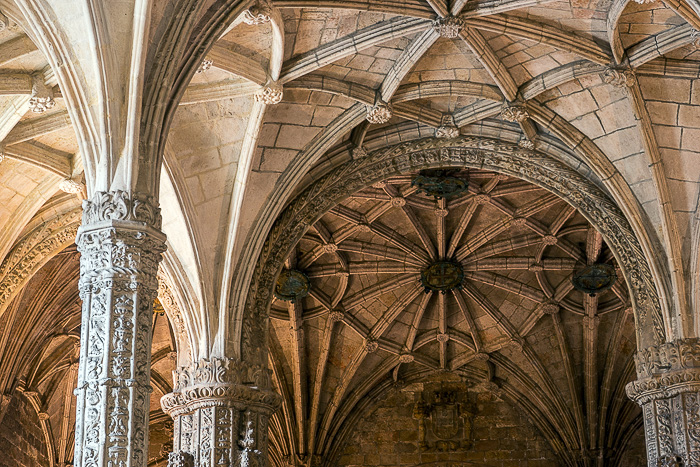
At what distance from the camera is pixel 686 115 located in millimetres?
13711

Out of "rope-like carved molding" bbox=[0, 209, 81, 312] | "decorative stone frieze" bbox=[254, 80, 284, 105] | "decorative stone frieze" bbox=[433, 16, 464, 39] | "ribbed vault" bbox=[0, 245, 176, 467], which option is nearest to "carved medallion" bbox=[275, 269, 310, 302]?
"ribbed vault" bbox=[0, 245, 176, 467]

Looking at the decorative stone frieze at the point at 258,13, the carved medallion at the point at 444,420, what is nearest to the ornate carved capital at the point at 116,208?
the decorative stone frieze at the point at 258,13

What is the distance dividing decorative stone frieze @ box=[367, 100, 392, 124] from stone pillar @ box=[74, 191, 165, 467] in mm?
4964

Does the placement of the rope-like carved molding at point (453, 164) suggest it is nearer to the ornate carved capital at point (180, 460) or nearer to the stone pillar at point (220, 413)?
the stone pillar at point (220, 413)

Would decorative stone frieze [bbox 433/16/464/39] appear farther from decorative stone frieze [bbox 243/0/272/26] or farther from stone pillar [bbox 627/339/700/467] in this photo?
stone pillar [bbox 627/339/700/467]

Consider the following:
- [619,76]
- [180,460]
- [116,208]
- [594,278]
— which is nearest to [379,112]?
[619,76]

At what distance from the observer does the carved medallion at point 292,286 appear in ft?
67.2

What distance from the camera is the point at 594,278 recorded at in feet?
68.2

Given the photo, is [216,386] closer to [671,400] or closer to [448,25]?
[448,25]

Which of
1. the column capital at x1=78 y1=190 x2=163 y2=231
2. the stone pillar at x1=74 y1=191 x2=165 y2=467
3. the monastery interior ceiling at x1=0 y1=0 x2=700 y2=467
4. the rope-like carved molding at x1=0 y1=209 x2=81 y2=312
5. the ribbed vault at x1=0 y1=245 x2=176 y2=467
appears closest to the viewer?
the stone pillar at x1=74 y1=191 x2=165 y2=467

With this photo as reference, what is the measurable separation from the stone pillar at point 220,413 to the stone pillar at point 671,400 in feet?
15.4

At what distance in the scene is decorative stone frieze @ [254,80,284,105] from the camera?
1272 centimetres

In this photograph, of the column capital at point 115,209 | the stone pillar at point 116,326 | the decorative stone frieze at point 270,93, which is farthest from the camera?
the decorative stone frieze at point 270,93

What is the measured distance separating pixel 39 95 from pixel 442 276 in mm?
10818
